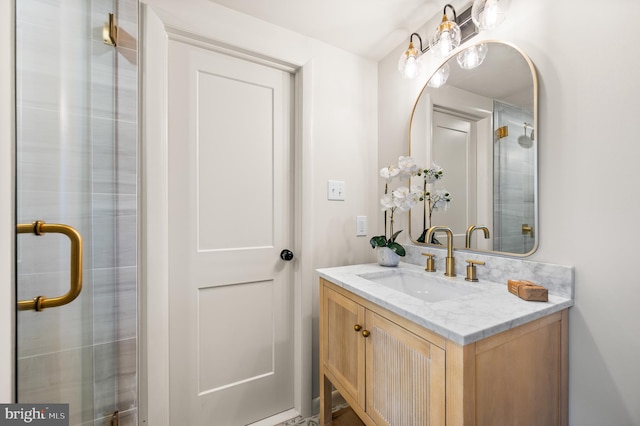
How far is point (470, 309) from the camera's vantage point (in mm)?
780

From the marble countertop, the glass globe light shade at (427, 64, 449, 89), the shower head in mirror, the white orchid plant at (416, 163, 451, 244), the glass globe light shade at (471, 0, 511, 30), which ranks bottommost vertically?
the marble countertop

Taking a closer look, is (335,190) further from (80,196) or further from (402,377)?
(80,196)

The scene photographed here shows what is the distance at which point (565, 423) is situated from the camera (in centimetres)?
88

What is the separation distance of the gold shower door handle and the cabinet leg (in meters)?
1.05

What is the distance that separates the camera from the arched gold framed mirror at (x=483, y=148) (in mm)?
1010

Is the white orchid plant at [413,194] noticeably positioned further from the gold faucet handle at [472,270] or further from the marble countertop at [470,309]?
the marble countertop at [470,309]

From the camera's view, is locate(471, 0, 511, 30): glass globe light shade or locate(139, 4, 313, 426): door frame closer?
locate(471, 0, 511, 30): glass globe light shade

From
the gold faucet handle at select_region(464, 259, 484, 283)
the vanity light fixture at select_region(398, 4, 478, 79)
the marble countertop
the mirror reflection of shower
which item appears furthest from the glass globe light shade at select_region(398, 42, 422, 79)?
the marble countertop

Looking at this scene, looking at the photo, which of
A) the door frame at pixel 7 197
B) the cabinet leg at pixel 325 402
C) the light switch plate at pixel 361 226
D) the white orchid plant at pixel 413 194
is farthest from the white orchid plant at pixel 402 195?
the door frame at pixel 7 197

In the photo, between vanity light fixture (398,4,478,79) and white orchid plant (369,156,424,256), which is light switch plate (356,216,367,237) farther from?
vanity light fixture (398,4,478,79)

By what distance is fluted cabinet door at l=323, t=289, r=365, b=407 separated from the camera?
1.02 m

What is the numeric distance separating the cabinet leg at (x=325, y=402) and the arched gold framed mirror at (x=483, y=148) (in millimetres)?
863

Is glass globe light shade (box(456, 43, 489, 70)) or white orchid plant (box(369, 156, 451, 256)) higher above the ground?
glass globe light shade (box(456, 43, 489, 70))

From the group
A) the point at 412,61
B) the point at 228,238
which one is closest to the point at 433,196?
the point at 412,61
